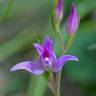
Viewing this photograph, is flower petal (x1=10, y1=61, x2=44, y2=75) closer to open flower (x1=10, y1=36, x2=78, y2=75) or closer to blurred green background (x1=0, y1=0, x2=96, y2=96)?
open flower (x1=10, y1=36, x2=78, y2=75)

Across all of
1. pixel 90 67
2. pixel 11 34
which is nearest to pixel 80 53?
pixel 90 67

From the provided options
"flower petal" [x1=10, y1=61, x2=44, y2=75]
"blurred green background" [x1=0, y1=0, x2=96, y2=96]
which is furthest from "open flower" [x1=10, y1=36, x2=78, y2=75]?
"blurred green background" [x1=0, y1=0, x2=96, y2=96]

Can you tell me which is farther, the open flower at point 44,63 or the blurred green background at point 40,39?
the blurred green background at point 40,39

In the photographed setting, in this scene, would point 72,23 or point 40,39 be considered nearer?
point 72,23

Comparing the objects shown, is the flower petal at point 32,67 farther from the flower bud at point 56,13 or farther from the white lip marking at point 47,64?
the flower bud at point 56,13

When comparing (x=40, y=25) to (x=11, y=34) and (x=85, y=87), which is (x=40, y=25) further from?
(x=85, y=87)

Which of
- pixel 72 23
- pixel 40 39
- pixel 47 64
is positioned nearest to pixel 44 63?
pixel 47 64

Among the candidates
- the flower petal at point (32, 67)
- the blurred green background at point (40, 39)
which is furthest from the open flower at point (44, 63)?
the blurred green background at point (40, 39)

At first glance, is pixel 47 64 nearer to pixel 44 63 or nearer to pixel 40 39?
pixel 44 63
